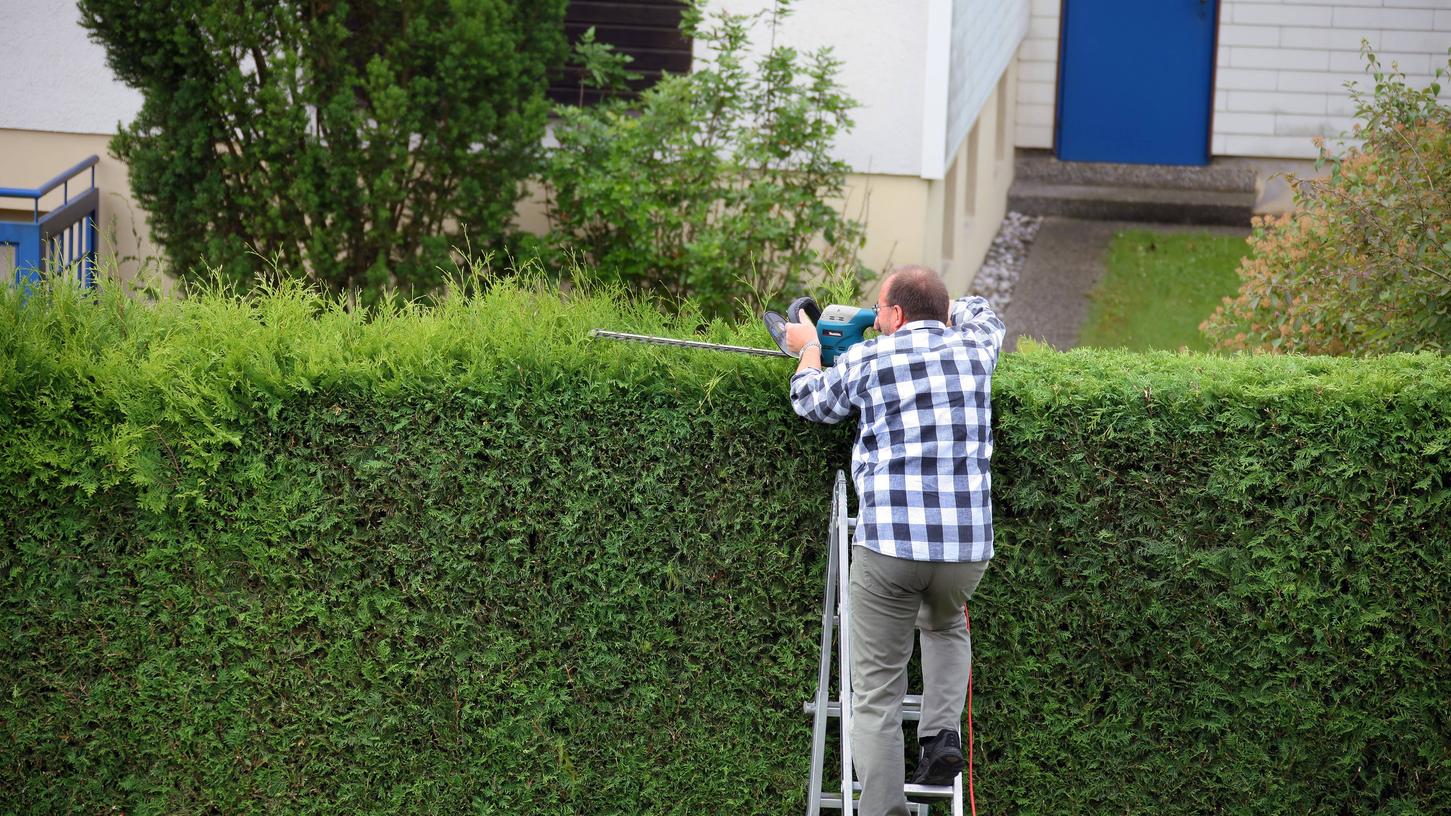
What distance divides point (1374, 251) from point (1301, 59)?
7.71 metres

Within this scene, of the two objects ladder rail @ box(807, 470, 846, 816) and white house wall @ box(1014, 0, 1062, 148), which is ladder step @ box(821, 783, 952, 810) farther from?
white house wall @ box(1014, 0, 1062, 148)

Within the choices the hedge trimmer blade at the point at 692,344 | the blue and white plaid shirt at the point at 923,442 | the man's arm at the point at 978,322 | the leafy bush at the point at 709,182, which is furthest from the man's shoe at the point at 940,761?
the leafy bush at the point at 709,182

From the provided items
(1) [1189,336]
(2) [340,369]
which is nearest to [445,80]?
(2) [340,369]

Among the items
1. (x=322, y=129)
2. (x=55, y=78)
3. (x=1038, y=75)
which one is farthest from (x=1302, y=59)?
(x=55, y=78)

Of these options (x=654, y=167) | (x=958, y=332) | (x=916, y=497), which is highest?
(x=654, y=167)

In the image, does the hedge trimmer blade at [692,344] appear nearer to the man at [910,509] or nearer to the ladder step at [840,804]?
the man at [910,509]

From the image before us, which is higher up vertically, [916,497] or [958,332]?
[958,332]

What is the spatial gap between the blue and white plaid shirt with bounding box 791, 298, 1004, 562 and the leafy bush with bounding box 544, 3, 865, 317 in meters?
3.63

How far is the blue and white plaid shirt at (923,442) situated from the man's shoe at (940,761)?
0.60 metres

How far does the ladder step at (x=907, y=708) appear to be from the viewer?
14.9 ft

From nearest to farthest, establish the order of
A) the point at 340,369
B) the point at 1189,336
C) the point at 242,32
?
1. the point at 340,369
2. the point at 242,32
3. the point at 1189,336

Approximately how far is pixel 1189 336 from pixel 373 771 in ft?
23.7

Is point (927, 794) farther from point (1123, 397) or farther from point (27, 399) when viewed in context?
point (27, 399)

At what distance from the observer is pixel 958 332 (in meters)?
4.46
